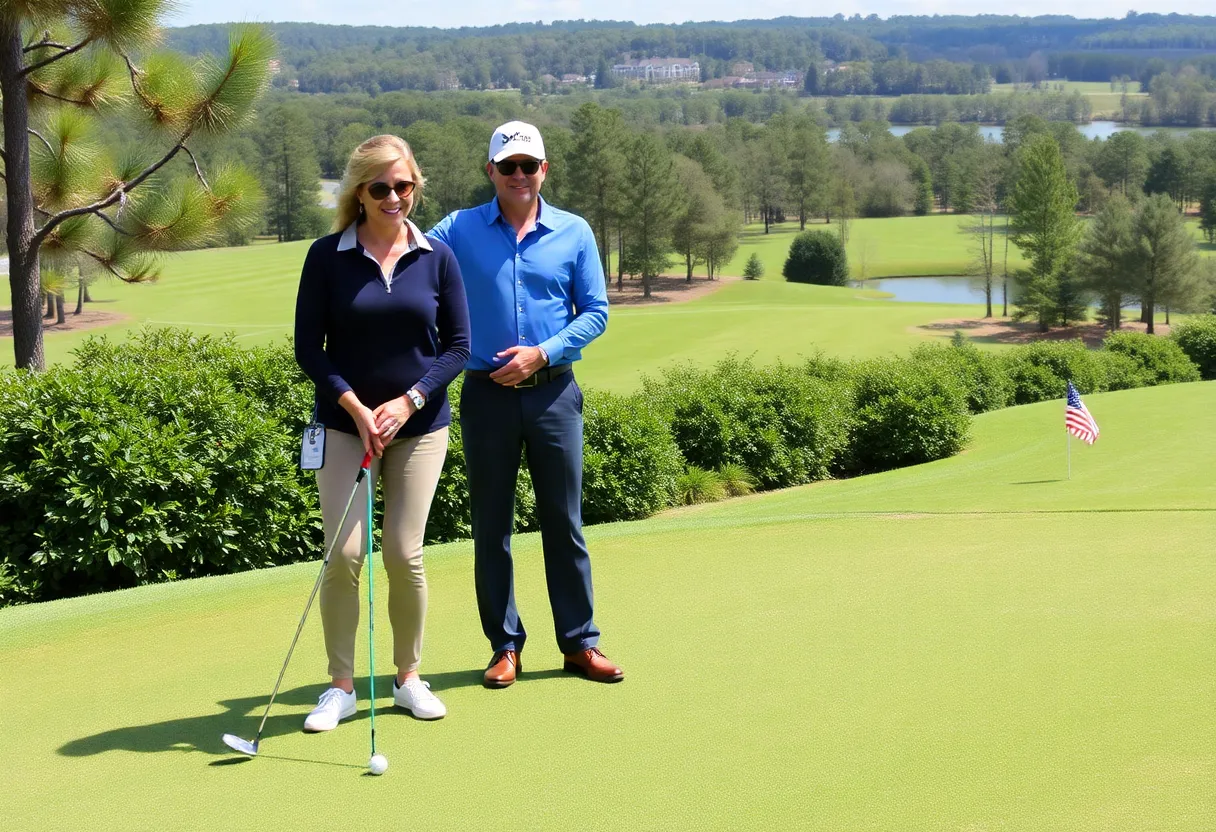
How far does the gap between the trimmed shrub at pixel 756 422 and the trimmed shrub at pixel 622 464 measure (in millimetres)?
1411

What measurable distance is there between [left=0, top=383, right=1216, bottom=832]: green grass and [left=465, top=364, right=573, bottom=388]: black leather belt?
43.8 inches

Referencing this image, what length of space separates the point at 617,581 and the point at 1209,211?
11185 cm

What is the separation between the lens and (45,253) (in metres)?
11.6

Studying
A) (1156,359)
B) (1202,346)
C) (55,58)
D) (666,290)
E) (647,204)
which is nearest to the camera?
(55,58)

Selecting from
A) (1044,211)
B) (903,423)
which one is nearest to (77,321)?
(903,423)

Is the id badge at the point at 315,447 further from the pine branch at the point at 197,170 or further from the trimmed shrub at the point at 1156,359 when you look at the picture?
the trimmed shrub at the point at 1156,359

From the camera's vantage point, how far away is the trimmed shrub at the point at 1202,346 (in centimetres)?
3195

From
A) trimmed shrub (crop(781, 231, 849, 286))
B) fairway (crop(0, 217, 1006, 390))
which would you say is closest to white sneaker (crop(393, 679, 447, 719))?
fairway (crop(0, 217, 1006, 390))

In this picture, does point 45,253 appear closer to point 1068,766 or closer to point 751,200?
point 1068,766

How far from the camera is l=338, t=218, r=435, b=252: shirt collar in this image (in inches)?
166

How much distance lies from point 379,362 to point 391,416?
23 cm

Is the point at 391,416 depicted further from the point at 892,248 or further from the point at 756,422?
the point at 892,248

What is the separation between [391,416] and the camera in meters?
4.05

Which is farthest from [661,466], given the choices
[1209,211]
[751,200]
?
[751,200]
